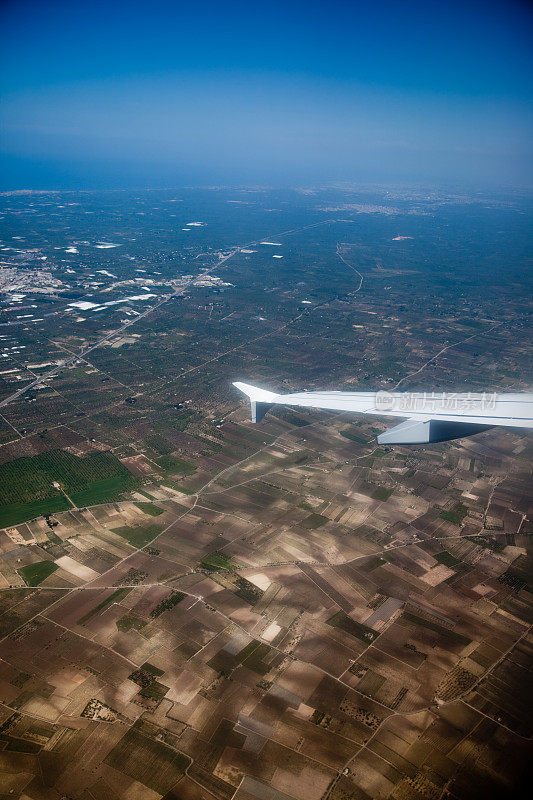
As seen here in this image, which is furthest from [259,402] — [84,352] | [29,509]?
[84,352]

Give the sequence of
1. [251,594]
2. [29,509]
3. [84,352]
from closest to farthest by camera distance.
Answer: [251,594], [29,509], [84,352]

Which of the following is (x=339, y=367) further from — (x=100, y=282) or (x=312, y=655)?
(x=100, y=282)

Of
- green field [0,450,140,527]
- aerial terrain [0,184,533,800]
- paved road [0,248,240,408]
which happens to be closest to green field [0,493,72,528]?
green field [0,450,140,527]

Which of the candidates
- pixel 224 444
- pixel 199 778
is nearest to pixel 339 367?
pixel 224 444

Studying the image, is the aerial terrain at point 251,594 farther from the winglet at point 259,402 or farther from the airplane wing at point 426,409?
the winglet at point 259,402

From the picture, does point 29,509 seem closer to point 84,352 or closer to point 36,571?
point 36,571

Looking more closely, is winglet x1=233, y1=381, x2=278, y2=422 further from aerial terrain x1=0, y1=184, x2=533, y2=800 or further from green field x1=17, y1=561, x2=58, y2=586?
green field x1=17, y1=561, x2=58, y2=586
